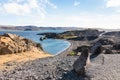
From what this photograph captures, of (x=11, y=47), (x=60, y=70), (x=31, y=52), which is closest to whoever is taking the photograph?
(x=60, y=70)

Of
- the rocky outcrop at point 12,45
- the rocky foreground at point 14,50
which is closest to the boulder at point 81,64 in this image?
the rocky foreground at point 14,50

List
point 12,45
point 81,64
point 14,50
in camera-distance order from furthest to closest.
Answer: point 12,45 → point 14,50 → point 81,64

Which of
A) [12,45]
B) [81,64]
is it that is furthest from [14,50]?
[81,64]

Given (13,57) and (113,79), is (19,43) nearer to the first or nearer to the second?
(13,57)

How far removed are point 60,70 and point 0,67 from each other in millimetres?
8006

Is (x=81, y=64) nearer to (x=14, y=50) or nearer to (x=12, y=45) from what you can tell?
(x=14, y=50)

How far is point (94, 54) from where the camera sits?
105 feet

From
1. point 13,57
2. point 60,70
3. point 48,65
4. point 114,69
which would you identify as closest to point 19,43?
point 13,57

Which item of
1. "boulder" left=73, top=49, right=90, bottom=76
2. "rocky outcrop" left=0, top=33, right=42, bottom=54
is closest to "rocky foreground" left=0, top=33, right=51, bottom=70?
"rocky outcrop" left=0, top=33, right=42, bottom=54

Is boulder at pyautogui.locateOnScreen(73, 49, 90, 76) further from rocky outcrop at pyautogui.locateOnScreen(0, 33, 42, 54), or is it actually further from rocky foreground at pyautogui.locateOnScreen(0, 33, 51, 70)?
rocky outcrop at pyautogui.locateOnScreen(0, 33, 42, 54)

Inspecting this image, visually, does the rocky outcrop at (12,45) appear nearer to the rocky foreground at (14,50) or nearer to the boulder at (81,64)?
the rocky foreground at (14,50)

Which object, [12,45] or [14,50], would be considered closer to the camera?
[14,50]

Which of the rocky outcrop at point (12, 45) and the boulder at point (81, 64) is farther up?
the boulder at point (81, 64)

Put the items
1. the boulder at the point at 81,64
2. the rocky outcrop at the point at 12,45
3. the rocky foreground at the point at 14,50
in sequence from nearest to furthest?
the boulder at the point at 81,64
the rocky foreground at the point at 14,50
the rocky outcrop at the point at 12,45
